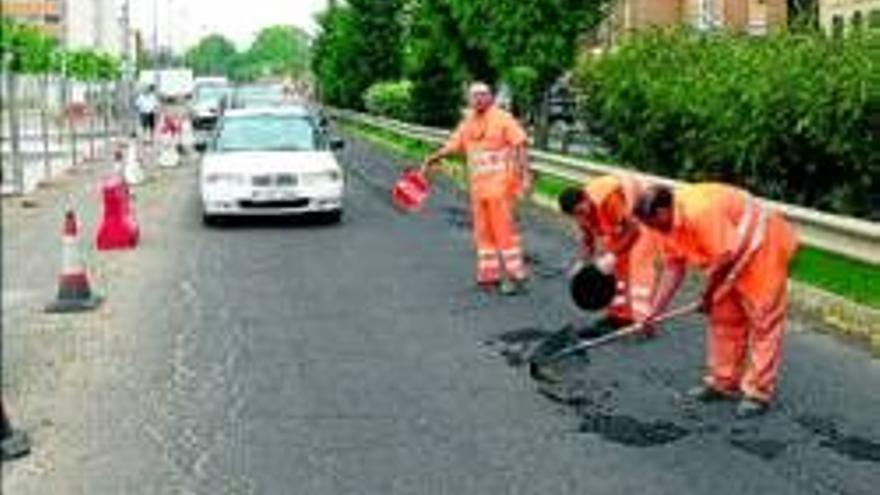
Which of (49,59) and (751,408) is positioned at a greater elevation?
(49,59)

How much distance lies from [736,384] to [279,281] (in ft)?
23.5

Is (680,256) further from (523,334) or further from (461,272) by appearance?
(461,272)

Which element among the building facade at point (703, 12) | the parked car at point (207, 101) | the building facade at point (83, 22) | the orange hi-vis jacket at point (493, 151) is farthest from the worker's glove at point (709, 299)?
the building facade at point (83, 22)

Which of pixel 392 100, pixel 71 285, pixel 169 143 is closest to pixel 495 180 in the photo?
pixel 71 285

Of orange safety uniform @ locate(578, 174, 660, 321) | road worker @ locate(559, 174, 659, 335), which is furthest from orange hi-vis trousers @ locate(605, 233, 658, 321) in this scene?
road worker @ locate(559, 174, 659, 335)

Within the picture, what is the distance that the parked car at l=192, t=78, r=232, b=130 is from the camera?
58.7 m

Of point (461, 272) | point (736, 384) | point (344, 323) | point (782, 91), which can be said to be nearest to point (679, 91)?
point (782, 91)

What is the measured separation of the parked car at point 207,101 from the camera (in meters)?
58.7

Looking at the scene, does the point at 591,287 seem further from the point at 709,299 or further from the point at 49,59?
the point at 49,59

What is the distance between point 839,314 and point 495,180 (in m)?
3.36

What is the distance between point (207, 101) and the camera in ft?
207

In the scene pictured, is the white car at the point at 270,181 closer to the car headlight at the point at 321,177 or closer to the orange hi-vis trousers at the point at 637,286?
the car headlight at the point at 321,177

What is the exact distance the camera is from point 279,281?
17.0m

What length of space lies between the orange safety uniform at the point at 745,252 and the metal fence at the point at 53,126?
1446 centimetres
